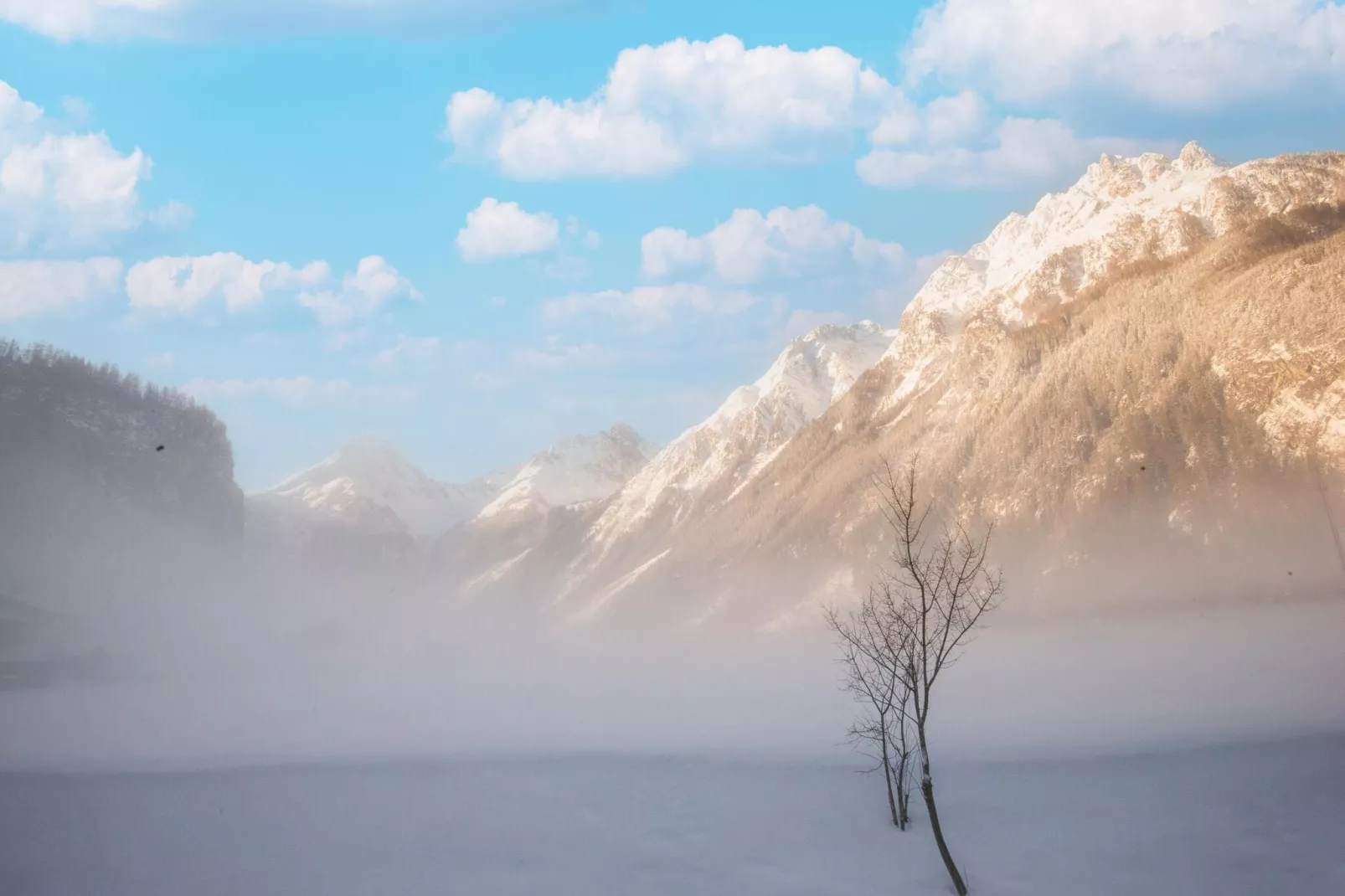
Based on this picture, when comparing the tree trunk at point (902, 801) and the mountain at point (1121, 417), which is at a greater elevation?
the mountain at point (1121, 417)

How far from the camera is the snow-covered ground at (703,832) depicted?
22.6 meters

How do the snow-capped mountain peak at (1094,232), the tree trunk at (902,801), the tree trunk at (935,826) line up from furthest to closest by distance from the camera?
the snow-capped mountain peak at (1094,232) < the tree trunk at (902,801) < the tree trunk at (935,826)

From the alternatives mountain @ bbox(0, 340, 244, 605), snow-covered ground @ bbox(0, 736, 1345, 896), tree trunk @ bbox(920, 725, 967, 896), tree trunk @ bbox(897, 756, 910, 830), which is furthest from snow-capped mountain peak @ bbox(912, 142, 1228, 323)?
mountain @ bbox(0, 340, 244, 605)

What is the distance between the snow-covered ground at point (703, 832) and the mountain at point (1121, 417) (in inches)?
2621

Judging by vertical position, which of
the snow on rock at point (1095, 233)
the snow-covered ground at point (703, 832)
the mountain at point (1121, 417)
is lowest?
the snow-covered ground at point (703, 832)

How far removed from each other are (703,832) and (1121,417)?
10294 centimetres

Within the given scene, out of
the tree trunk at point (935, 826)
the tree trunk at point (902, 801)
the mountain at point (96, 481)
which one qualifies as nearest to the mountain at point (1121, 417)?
the tree trunk at point (902, 801)

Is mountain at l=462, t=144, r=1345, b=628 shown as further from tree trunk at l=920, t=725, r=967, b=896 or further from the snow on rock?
tree trunk at l=920, t=725, r=967, b=896

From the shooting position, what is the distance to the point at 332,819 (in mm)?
29141

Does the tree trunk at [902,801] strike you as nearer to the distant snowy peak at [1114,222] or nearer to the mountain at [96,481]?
the mountain at [96,481]

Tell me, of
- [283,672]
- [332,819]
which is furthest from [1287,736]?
[283,672]

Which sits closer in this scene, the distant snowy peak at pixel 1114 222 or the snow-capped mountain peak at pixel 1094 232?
the distant snowy peak at pixel 1114 222

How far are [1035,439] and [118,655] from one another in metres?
110

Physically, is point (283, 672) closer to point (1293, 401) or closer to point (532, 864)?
point (532, 864)
